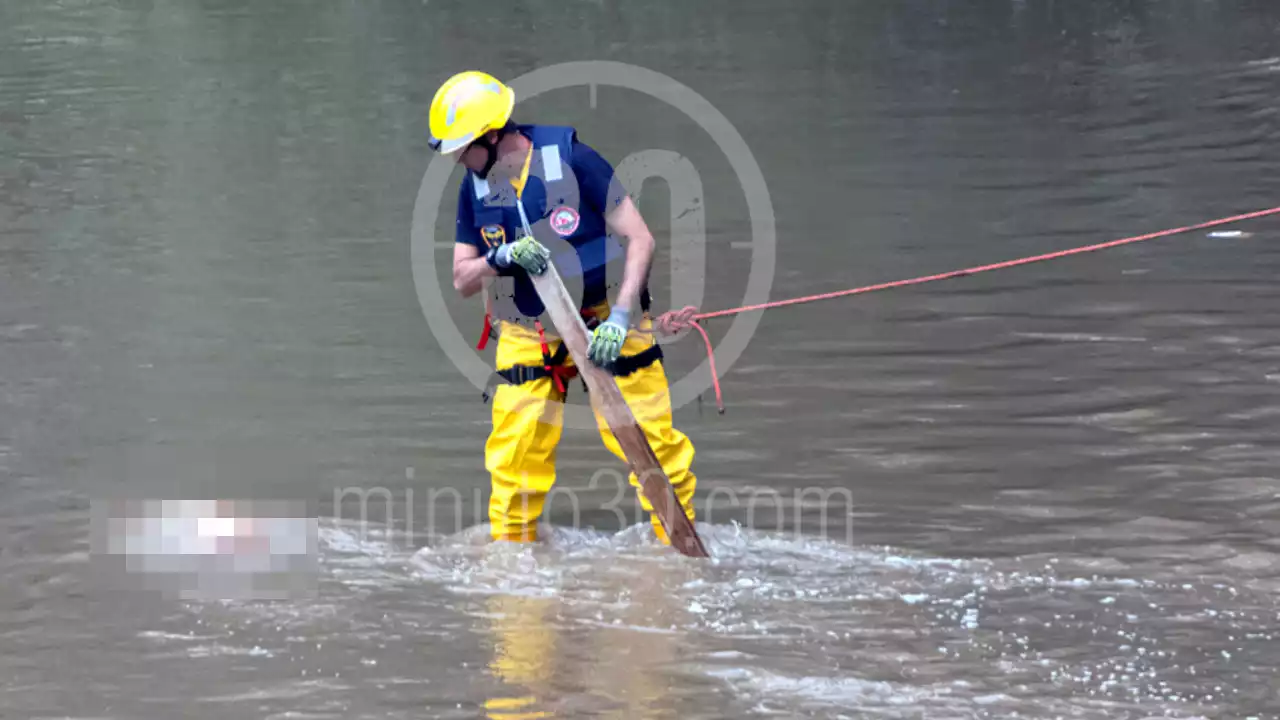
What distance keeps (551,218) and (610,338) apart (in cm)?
50

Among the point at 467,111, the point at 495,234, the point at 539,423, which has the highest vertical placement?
the point at 467,111

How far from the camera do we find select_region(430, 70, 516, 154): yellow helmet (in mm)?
5266

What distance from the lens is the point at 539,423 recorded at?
565 cm

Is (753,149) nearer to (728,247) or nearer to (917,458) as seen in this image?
(728,247)

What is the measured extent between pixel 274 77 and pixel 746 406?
50.6 feet

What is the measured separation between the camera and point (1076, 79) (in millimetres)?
17359

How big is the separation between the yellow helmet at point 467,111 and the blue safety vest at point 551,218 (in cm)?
17

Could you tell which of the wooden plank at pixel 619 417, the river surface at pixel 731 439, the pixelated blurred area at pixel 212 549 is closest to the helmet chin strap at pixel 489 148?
A: the wooden plank at pixel 619 417

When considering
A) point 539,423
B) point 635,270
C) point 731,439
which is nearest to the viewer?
point 635,270

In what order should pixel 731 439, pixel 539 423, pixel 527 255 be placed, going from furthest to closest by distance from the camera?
1. pixel 731 439
2. pixel 539 423
3. pixel 527 255

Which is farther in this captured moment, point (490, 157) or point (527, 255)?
point (490, 157)

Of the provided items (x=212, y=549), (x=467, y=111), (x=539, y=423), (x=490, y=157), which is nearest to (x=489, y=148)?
(x=490, y=157)

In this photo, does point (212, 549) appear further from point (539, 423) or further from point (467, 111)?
point (467, 111)

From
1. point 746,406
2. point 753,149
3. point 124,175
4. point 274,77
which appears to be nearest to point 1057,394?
point 746,406
